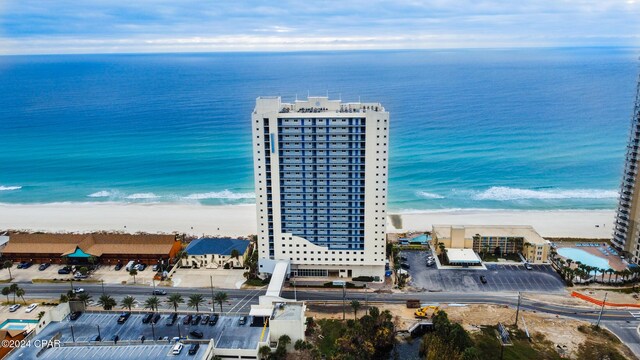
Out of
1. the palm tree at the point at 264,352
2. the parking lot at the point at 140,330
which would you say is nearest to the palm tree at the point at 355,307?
the parking lot at the point at 140,330

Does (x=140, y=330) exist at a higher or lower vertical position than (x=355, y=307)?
lower

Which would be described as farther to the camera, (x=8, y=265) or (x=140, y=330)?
(x=8, y=265)

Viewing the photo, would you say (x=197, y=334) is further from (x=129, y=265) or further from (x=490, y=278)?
(x=490, y=278)

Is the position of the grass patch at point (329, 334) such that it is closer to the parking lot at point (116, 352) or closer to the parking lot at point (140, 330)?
the parking lot at point (140, 330)

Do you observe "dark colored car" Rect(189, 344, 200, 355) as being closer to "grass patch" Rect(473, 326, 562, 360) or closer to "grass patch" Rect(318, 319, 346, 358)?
"grass patch" Rect(318, 319, 346, 358)

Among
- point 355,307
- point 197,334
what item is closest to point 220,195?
point 355,307

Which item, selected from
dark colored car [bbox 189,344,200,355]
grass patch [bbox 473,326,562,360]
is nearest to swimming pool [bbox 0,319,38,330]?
dark colored car [bbox 189,344,200,355]

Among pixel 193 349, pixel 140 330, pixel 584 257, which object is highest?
pixel 584 257
